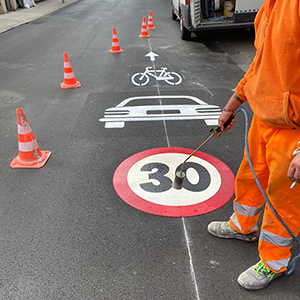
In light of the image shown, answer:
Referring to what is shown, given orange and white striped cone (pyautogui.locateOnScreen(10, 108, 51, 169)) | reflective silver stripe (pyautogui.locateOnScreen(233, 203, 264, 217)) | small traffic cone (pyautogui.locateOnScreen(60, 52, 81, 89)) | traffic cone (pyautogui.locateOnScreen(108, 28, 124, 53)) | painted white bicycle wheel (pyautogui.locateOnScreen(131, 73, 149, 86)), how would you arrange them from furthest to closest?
traffic cone (pyautogui.locateOnScreen(108, 28, 124, 53)), painted white bicycle wheel (pyautogui.locateOnScreen(131, 73, 149, 86)), small traffic cone (pyautogui.locateOnScreen(60, 52, 81, 89)), orange and white striped cone (pyautogui.locateOnScreen(10, 108, 51, 169)), reflective silver stripe (pyautogui.locateOnScreen(233, 203, 264, 217))

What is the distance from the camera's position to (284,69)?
1.71 meters

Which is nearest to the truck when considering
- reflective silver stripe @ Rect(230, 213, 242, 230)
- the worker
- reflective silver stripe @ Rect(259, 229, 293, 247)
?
the worker

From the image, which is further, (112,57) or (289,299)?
(112,57)

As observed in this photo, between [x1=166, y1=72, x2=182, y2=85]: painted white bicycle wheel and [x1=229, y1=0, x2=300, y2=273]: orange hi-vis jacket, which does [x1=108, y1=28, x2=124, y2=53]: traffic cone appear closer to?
[x1=166, y1=72, x2=182, y2=85]: painted white bicycle wheel

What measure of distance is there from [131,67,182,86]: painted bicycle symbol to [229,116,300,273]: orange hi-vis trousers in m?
4.58

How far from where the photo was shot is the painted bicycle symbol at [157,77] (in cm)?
670

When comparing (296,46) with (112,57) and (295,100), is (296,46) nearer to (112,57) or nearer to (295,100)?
(295,100)

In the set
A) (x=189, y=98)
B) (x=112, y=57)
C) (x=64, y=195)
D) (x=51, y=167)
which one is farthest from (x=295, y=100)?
(x=112, y=57)

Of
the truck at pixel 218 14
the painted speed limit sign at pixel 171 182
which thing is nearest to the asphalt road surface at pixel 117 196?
the painted speed limit sign at pixel 171 182

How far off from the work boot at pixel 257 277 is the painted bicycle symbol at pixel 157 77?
16.3 feet

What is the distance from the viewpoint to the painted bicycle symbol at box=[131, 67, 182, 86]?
6703 millimetres

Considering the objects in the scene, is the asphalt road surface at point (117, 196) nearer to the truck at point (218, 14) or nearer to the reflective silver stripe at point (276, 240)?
the reflective silver stripe at point (276, 240)

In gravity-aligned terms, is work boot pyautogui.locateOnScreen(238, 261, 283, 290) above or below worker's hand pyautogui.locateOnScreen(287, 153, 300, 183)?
below

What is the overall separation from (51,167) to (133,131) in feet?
4.66
